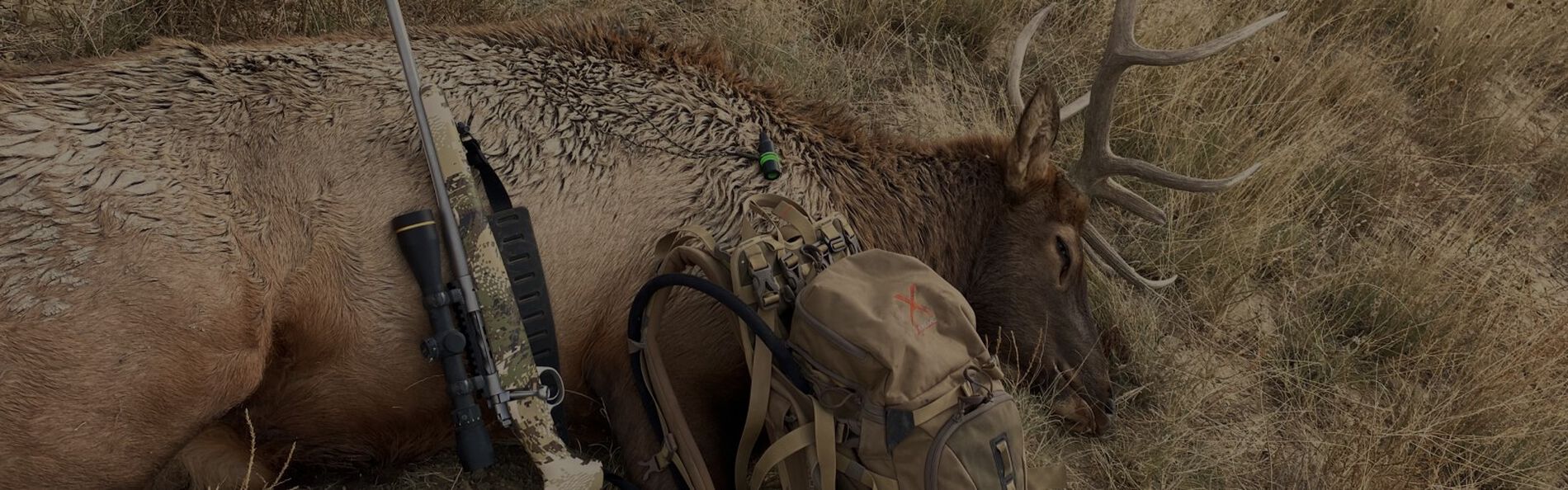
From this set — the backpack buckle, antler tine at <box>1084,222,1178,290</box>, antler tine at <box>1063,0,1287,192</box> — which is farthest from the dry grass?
the backpack buckle

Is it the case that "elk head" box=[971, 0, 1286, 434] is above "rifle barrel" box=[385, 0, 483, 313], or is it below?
below

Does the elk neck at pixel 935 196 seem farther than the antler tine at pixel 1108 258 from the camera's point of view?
No

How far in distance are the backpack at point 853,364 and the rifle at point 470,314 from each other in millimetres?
354

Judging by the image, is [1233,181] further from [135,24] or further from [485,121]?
[135,24]

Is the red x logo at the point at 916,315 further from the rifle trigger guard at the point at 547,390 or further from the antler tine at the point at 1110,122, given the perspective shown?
the antler tine at the point at 1110,122

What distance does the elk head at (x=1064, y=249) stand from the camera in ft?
12.9

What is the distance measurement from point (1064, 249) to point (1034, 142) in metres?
0.44

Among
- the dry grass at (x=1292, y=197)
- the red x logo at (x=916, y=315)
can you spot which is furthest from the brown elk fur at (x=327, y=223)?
the red x logo at (x=916, y=315)

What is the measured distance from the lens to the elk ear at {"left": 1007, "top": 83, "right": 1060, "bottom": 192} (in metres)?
3.65

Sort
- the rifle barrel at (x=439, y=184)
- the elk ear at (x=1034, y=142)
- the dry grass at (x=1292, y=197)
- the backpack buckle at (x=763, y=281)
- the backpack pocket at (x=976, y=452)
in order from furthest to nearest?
1. the dry grass at (x=1292, y=197)
2. the elk ear at (x=1034, y=142)
3. the rifle barrel at (x=439, y=184)
4. the backpack buckle at (x=763, y=281)
5. the backpack pocket at (x=976, y=452)

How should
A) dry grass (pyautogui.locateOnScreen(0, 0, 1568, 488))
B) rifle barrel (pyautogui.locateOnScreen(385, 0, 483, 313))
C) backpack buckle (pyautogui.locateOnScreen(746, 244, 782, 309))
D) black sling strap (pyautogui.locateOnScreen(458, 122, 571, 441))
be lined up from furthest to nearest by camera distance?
dry grass (pyautogui.locateOnScreen(0, 0, 1568, 488))
black sling strap (pyautogui.locateOnScreen(458, 122, 571, 441))
rifle barrel (pyautogui.locateOnScreen(385, 0, 483, 313))
backpack buckle (pyautogui.locateOnScreen(746, 244, 782, 309))

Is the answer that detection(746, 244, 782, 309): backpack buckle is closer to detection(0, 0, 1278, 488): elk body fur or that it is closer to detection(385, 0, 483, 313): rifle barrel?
detection(0, 0, 1278, 488): elk body fur

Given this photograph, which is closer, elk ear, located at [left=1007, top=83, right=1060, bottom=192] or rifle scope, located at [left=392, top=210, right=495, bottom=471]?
rifle scope, located at [left=392, top=210, right=495, bottom=471]

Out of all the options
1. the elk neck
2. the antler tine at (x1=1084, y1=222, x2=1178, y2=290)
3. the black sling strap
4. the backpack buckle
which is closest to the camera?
the backpack buckle
